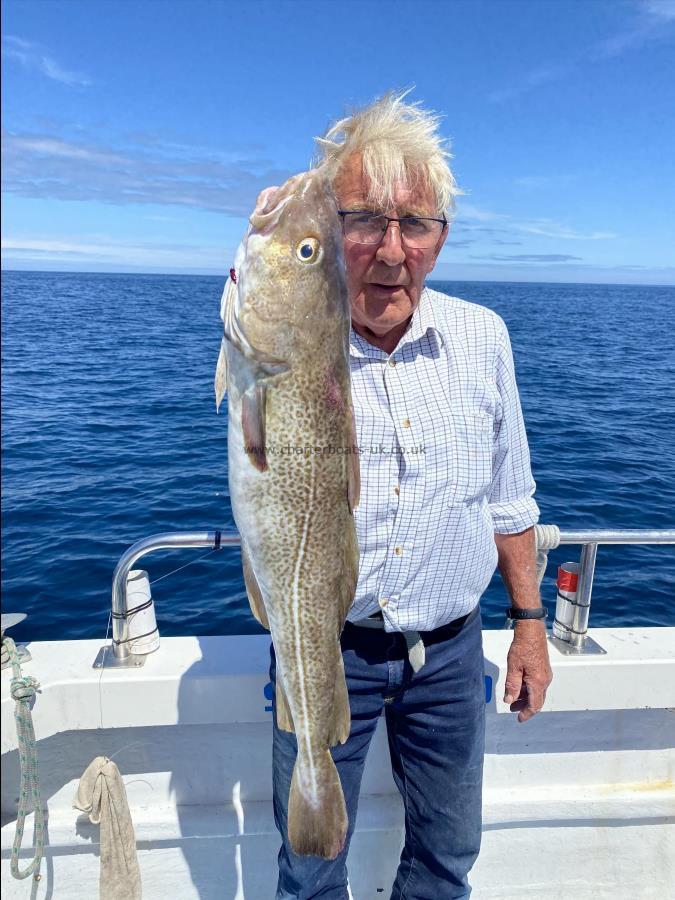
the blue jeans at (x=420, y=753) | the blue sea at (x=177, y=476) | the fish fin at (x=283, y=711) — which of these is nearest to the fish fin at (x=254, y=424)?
the fish fin at (x=283, y=711)

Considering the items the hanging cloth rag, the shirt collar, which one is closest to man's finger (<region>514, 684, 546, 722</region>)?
the shirt collar

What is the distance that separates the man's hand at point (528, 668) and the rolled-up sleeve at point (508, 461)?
19.3 inches

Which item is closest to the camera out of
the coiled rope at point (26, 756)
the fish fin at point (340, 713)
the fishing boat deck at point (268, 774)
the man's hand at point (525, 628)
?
the fish fin at point (340, 713)

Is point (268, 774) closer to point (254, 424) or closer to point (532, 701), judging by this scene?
point (532, 701)

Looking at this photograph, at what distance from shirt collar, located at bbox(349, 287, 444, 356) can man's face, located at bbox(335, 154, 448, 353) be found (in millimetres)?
43

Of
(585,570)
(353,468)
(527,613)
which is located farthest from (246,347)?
(585,570)

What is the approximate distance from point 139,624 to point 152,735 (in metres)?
0.66

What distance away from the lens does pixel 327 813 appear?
2260 mm

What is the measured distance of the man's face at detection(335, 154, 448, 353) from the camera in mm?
2326

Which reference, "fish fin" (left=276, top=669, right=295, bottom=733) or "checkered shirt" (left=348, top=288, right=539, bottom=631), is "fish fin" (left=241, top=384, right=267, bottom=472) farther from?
"fish fin" (left=276, top=669, right=295, bottom=733)

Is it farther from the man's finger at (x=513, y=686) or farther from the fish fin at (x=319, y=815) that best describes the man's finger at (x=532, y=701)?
the fish fin at (x=319, y=815)

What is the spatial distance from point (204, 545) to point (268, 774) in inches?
55.3

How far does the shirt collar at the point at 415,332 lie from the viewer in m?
2.50

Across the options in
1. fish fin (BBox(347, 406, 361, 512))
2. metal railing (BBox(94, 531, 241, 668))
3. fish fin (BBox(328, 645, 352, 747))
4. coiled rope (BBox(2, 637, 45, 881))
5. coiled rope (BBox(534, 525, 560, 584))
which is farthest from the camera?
coiled rope (BBox(534, 525, 560, 584))
